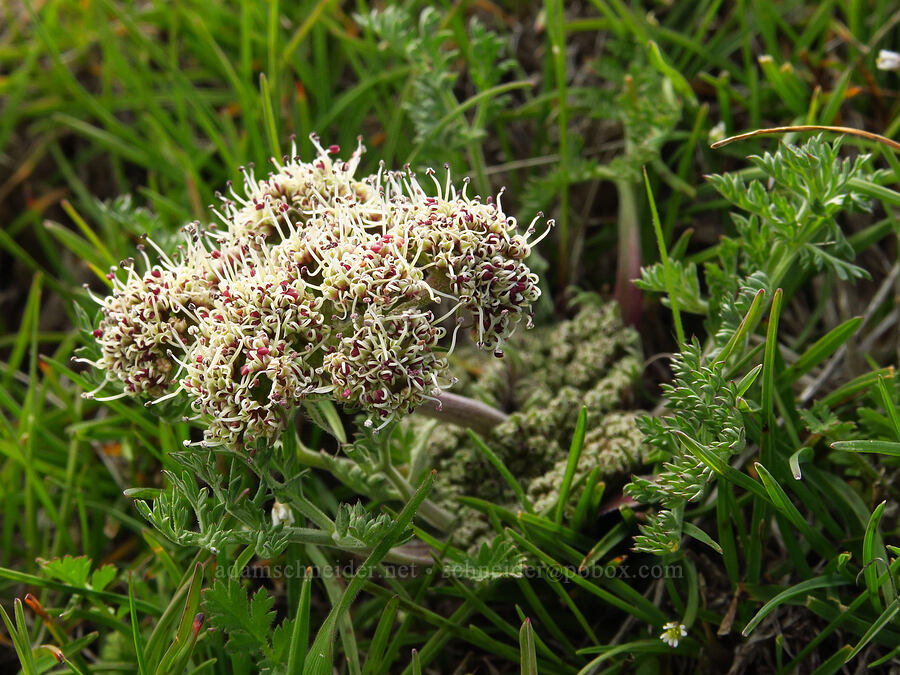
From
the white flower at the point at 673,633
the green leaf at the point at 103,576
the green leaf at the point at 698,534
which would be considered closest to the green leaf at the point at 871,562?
the green leaf at the point at 698,534

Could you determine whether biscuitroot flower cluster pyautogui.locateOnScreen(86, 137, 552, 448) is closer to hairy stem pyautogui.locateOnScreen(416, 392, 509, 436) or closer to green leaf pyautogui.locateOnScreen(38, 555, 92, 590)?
hairy stem pyautogui.locateOnScreen(416, 392, 509, 436)

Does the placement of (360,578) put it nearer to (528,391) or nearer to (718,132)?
(528,391)

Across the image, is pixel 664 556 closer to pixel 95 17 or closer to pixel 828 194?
pixel 828 194

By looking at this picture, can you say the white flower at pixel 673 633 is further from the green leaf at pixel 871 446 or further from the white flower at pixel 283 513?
the white flower at pixel 283 513

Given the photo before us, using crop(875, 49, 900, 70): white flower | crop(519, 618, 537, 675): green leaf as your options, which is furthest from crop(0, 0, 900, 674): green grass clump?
crop(875, 49, 900, 70): white flower

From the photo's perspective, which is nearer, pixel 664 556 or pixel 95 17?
pixel 664 556

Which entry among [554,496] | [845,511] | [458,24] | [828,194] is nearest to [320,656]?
[554,496]

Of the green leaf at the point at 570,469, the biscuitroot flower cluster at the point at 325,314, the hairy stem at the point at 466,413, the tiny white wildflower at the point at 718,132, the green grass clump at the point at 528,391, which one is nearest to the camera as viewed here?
the biscuitroot flower cluster at the point at 325,314
